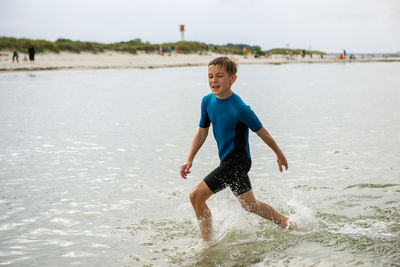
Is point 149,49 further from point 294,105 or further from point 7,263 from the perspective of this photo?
point 7,263

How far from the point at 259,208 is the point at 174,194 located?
205 centimetres

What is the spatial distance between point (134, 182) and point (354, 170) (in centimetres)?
382

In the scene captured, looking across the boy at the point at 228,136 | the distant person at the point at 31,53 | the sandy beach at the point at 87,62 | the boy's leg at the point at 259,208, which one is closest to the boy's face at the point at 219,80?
the boy at the point at 228,136

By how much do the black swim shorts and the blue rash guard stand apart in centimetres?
7

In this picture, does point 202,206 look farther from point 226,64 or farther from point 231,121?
point 226,64

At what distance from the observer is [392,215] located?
498cm

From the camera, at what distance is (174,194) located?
594cm

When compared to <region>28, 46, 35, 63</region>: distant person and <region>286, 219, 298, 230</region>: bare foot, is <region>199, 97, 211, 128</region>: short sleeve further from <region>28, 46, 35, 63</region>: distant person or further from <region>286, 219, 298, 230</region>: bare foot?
<region>28, 46, 35, 63</region>: distant person

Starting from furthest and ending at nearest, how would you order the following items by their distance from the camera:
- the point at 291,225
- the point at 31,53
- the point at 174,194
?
the point at 31,53, the point at 174,194, the point at 291,225

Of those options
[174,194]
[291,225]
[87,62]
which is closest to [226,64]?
[291,225]

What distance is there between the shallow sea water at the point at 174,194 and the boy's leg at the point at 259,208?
0.61 ft

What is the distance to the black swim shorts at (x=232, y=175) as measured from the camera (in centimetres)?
393

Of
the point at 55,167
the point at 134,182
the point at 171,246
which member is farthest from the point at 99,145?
the point at 171,246

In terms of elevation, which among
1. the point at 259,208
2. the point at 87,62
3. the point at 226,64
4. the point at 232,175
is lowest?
the point at 259,208
